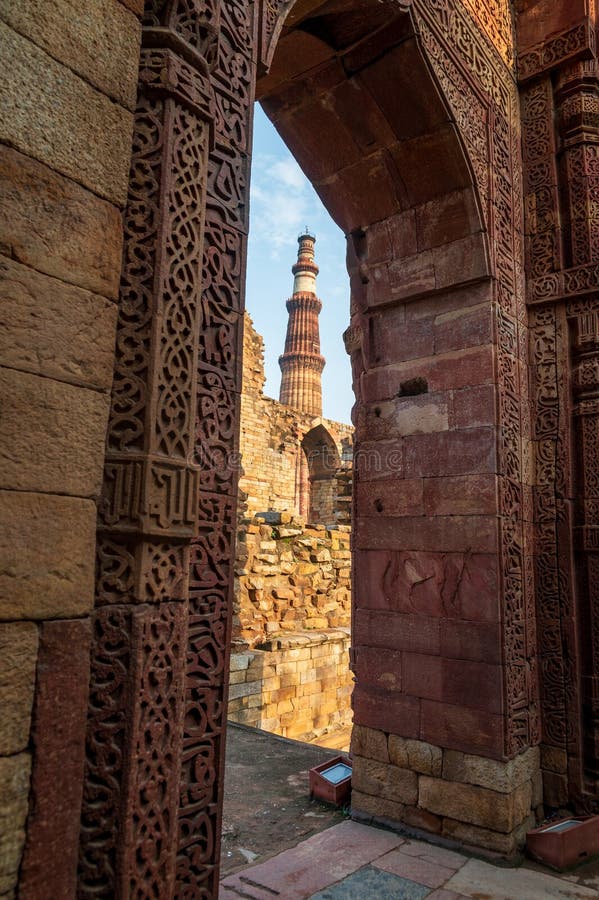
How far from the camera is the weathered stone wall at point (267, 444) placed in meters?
20.0

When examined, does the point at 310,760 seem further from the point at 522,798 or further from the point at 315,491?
the point at 315,491

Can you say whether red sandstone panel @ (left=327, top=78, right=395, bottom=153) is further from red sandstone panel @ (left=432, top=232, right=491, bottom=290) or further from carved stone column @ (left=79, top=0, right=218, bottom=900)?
carved stone column @ (left=79, top=0, right=218, bottom=900)

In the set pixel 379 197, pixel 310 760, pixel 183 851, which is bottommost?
pixel 310 760

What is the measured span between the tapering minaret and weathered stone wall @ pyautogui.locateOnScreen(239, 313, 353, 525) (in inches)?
A: 355

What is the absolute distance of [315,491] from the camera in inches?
899

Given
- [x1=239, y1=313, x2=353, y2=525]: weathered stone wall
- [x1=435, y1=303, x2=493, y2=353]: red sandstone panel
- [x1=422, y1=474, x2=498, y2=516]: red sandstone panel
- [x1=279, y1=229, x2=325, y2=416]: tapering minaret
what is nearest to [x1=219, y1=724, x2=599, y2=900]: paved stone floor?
[x1=422, y1=474, x2=498, y2=516]: red sandstone panel

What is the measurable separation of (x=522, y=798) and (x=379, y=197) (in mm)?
4147

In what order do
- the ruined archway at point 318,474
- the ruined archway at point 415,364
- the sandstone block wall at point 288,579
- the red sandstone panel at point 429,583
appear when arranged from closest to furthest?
the ruined archway at point 415,364, the red sandstone panel at point 429,583, the sandstone block wall at point 288,579, the ruined archway at point 318,474

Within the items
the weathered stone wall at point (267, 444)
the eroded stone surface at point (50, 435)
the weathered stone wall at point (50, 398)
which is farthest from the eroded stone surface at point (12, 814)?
the weathered stone wall at point (267, 444)

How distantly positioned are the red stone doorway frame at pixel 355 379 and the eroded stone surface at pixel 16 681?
0.22 meters

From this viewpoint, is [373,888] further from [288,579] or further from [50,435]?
[288,579]

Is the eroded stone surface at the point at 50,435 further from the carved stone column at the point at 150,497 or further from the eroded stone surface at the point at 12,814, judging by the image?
the eroded stone surface at the point at 12,814

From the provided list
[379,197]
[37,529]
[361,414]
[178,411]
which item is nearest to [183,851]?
[37,529]

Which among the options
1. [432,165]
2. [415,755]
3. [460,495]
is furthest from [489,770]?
[432,165]
